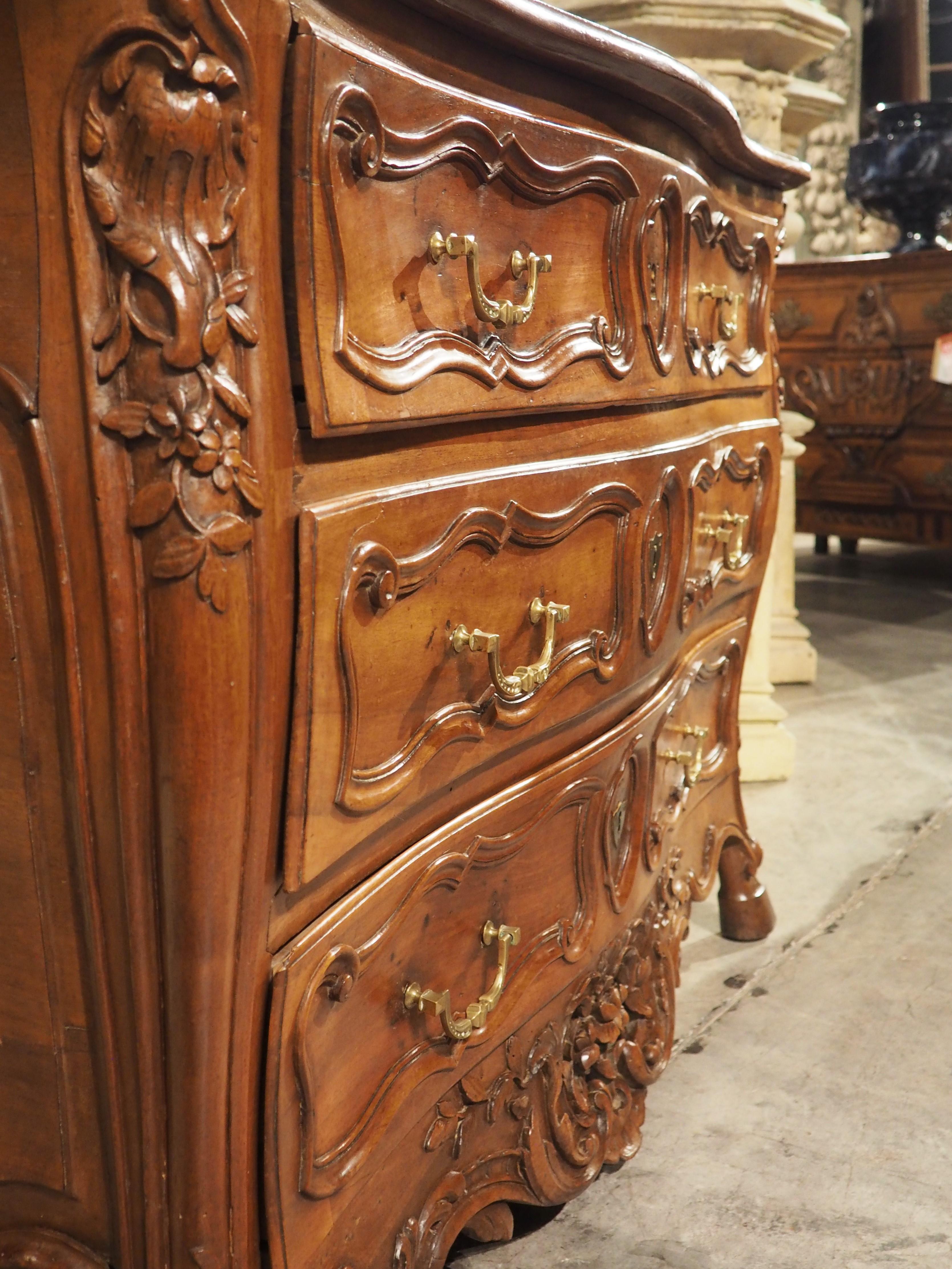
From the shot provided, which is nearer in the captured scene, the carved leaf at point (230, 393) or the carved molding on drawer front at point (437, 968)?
the carved leaf at point (230, 393)

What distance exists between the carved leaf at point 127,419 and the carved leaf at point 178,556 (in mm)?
51

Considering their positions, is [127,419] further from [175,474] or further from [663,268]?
[663,268]

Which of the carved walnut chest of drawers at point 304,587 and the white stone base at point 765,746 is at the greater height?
the carved walnut chest of drawers at point 304,587

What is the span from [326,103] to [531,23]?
0.23 metres

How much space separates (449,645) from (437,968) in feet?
0.81

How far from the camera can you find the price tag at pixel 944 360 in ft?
11.8

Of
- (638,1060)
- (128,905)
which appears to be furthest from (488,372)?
(638,1060)

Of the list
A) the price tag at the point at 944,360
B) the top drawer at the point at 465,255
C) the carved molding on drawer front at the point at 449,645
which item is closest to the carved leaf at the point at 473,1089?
the carved molding on drawer front at the point at 449,645

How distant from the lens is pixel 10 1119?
27.3 inches

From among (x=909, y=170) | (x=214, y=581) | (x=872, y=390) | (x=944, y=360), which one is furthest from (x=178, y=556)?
(x=909, y=170)

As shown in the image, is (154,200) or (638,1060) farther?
(638,1060)

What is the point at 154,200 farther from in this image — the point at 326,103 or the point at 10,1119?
the point at 10,1119

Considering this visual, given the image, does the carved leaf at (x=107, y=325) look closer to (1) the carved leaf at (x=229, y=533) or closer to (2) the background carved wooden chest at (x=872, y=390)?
(1) the carved leaf at (x=229, y=533)

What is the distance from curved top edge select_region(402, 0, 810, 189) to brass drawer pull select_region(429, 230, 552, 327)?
0.13 metres
